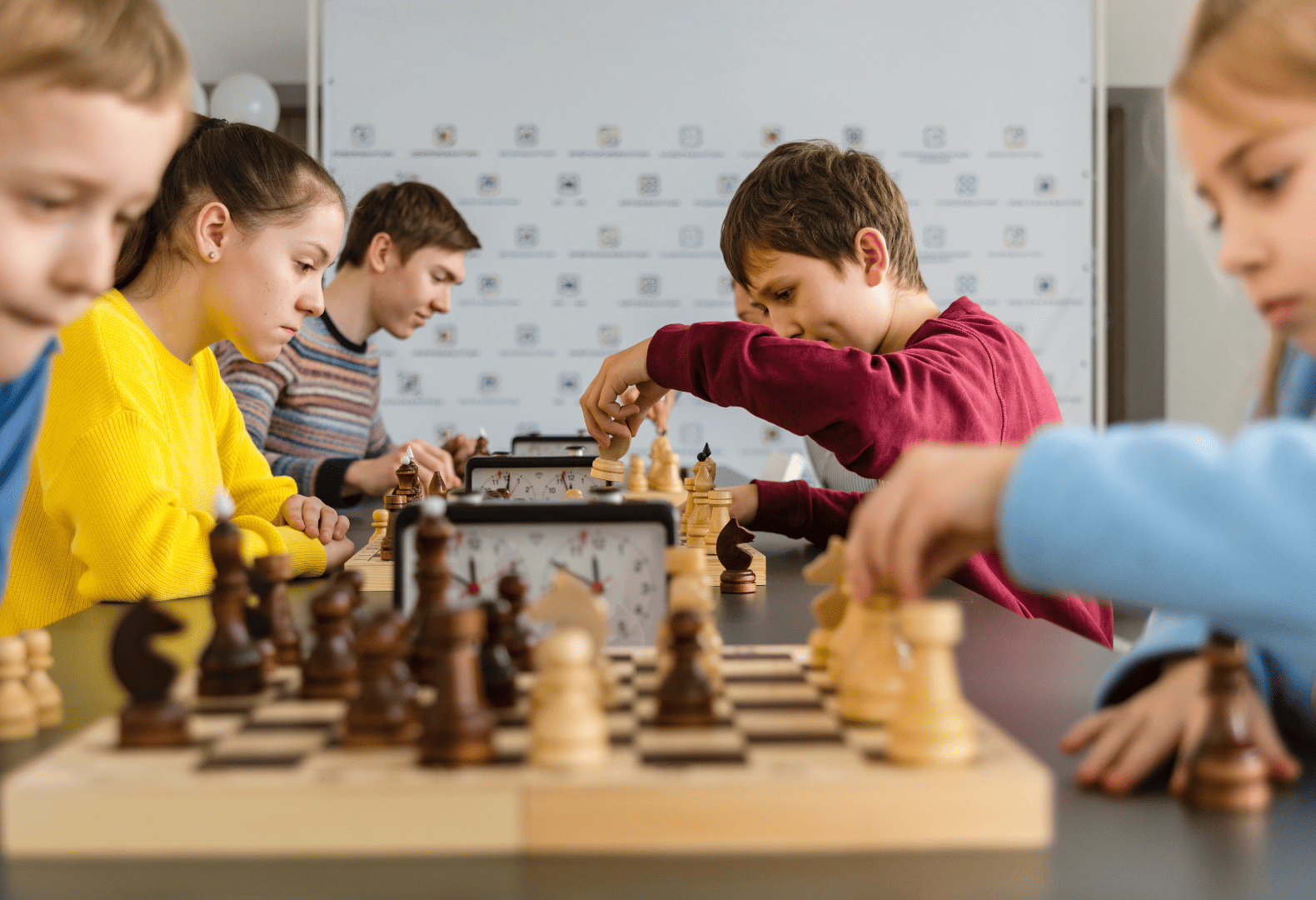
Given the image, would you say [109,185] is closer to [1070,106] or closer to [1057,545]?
[1057,545]

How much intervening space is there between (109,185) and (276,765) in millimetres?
486

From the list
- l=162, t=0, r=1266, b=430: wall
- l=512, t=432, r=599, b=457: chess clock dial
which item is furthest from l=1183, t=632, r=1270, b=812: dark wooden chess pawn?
l=162, t=0, r=1266, b=430: wall

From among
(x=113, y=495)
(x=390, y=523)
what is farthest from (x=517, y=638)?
(x=390, y=523)

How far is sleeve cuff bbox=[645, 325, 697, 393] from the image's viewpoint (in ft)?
6.13

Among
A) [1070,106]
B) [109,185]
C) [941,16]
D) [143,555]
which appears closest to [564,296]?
[941,16]

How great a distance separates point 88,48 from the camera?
0.85m

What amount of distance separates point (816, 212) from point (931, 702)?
5.00ft

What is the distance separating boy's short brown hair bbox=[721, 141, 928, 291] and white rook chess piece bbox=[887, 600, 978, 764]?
1453 millimetres

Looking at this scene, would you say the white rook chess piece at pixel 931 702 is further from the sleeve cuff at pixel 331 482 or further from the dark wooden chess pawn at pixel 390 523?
the sleeve cuff at pixel 331 482

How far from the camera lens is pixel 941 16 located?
195 inches

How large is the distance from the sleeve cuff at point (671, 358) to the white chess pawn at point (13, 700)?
3.96ft

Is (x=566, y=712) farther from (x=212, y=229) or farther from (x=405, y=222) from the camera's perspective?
(x=405, y=222)

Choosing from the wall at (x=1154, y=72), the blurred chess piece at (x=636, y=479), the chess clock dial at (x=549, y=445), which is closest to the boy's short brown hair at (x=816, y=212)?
the blurred chess piece at (x=636, y=479)

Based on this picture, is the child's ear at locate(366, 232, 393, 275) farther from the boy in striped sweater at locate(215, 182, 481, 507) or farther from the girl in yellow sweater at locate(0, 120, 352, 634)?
the girl in yellow sweater at locate(0, 120, 352, 634)
